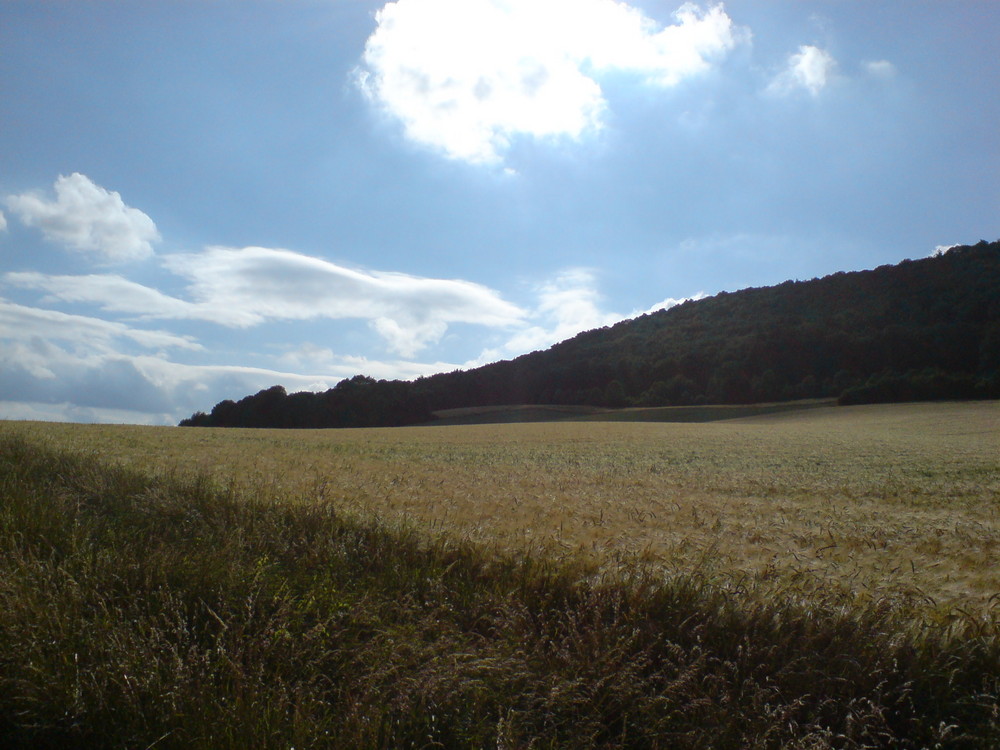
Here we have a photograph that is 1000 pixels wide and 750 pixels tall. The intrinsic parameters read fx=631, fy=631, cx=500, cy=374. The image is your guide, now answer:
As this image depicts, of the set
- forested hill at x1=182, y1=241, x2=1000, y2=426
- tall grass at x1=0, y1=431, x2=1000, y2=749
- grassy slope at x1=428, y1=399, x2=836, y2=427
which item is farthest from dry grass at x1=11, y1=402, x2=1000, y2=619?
forested hill at x1=182, y1=241, x2=1000, y2=426

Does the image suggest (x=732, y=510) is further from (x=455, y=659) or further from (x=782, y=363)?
(x=782, y=363)

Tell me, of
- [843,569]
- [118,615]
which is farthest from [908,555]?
[118,615]

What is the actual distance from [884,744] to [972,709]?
51 cm

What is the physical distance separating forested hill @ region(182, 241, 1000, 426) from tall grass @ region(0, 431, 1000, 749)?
49.0 meters

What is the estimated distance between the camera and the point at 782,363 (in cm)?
5506

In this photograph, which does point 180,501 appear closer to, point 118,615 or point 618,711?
point 118,615

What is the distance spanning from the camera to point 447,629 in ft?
12.8

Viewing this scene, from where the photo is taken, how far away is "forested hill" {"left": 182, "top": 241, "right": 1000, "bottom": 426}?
48.5 metres

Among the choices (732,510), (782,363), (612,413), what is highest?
(782,363)

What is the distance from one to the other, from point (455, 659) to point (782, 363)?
5729 cm

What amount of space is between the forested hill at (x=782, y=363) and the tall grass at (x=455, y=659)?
4899 centimetres

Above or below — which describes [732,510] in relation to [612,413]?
below

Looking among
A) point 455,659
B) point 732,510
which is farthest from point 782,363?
point 455,659

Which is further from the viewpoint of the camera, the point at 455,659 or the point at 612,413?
the point at 612,413
